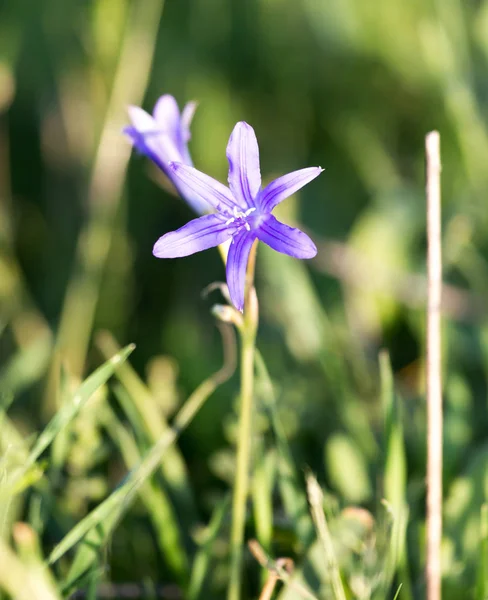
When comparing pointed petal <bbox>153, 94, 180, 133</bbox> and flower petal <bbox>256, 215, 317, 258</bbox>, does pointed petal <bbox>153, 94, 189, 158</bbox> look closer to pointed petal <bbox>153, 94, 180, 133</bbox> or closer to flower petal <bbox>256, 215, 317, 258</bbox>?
pointed petal <bbox>153, 94, 180, 133</bbox>

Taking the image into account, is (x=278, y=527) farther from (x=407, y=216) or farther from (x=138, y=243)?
(x=138, y=243)

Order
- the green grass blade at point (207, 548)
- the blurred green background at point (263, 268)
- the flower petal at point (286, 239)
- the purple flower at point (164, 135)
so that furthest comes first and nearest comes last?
the blurred green background at point (263, 268) → the purple flower at point (164, 135) → the green grass blade at point (207, 548) → the flower petal at point (286, 239)

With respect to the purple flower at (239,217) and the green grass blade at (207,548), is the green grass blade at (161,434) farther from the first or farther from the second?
the purple flower at (239,217)

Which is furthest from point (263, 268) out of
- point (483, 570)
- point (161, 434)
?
point (483, 570)

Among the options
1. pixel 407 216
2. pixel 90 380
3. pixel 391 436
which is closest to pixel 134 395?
pixel 90 380

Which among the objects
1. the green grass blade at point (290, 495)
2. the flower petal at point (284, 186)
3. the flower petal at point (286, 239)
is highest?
the flower petal at point (284, 186)

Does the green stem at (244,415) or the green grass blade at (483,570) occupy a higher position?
the green stem at (244,415)

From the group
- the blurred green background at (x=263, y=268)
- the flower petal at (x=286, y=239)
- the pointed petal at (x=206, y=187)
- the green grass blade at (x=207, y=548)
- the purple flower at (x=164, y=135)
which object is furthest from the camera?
the blurred green background at (x=263, y=268)

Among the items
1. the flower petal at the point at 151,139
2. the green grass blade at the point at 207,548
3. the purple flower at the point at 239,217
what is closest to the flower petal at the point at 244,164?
the purple flower at the point at 239,217

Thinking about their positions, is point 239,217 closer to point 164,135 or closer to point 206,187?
point 206,187

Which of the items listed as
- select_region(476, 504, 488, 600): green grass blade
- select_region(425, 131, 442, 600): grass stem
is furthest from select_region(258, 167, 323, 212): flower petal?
select_region(476, 504, 488, 600): green grass blade
